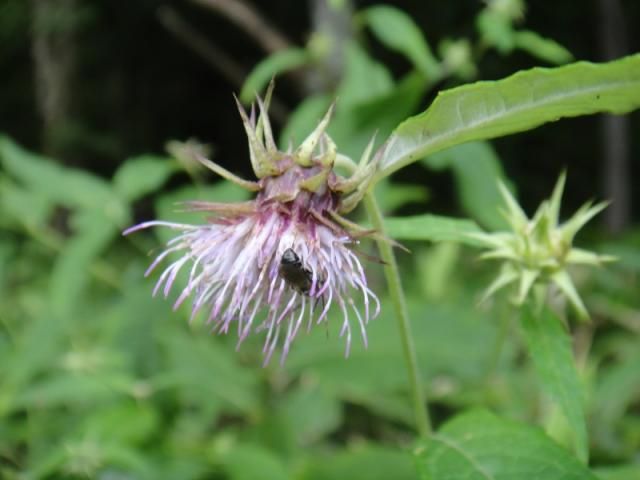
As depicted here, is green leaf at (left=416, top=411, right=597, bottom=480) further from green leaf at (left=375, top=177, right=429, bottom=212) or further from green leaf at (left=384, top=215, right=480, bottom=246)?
green leaf at (left=375, top=177, right=429, bottom=212)

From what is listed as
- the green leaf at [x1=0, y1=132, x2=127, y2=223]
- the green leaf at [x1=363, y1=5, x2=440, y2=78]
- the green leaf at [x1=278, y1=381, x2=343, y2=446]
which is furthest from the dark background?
the green leaf at [x1=278, y1=381, x2=343, y2=446]

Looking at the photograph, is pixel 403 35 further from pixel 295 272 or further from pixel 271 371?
pixel 295 272

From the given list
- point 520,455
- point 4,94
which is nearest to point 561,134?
point 520,455

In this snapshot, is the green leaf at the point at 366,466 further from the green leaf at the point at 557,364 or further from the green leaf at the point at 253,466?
the green leaf at the point at 557,364

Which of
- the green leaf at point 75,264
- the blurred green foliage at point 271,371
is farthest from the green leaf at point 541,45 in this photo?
the green leaf at point 75,264

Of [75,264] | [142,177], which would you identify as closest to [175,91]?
[142,177]
